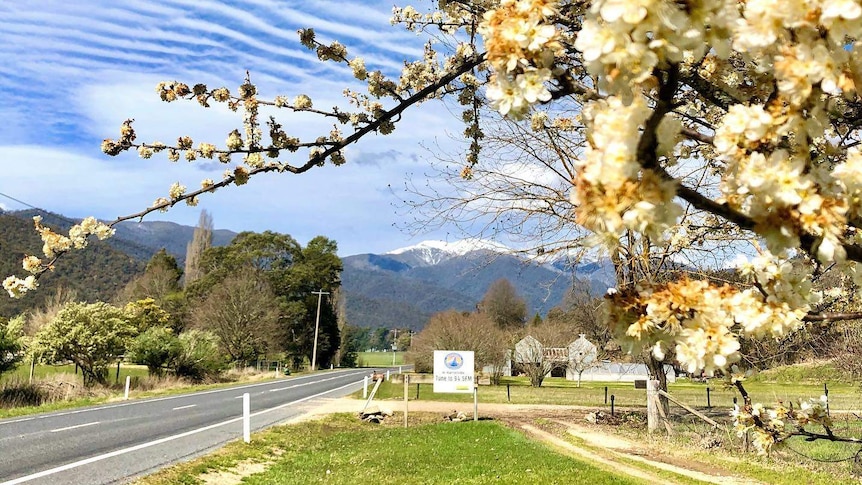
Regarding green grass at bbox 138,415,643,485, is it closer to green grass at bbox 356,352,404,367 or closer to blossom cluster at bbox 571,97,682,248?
blossom cluster at bbox 571,97,682,248

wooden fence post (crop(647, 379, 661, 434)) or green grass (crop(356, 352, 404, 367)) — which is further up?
wooden fence post (crop(647, 379, 661, 434))

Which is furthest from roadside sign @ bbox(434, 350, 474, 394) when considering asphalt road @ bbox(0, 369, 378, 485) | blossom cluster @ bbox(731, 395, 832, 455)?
blossom cluster @ bbox(731, 395, 832, 455)

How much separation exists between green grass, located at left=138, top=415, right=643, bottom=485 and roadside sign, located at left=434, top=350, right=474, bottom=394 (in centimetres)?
245

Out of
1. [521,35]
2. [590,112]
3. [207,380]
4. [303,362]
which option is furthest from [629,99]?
[303,362]

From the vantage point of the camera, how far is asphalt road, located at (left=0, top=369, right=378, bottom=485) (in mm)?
8086

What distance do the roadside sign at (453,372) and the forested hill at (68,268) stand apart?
204 ft

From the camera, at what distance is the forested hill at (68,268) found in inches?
2936

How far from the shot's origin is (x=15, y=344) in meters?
18.9

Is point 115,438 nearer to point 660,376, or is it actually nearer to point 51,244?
point 51,244

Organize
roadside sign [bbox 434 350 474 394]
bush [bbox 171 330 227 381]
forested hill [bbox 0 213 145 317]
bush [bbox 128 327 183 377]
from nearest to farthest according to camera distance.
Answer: roadside sign [bbox 434 350 474 394]
bush [bbox 128 327 183 377]
bush [bbox 171 330 227 381]
forested hill [bbox 0 213 145 317]

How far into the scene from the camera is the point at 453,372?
17.2 meters

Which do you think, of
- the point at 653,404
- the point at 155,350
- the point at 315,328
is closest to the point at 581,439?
the point at 653,404

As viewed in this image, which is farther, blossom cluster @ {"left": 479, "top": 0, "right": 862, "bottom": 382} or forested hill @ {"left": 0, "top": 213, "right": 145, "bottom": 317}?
forested hill @ {"left": 0, "top": 213, "right": 145, "bottom": 317}

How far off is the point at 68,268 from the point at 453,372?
340 ft
